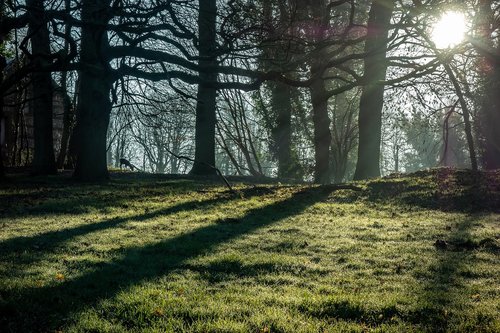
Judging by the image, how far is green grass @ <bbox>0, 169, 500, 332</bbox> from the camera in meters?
4.61

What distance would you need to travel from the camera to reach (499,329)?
13.9 ft

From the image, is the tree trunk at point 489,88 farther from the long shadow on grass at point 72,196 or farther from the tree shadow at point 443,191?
the long shadow on grass at point 72,196

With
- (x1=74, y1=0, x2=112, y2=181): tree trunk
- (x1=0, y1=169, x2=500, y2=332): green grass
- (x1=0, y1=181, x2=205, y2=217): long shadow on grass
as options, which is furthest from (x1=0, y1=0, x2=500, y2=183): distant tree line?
(x1=0, y1=169, x2=500, y2=332): green grass

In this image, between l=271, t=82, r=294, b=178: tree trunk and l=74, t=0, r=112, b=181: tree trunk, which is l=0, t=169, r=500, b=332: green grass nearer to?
l=74, t=0, r=112, b=181: tree trunk

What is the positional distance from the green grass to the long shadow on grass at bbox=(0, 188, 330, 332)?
20 mm

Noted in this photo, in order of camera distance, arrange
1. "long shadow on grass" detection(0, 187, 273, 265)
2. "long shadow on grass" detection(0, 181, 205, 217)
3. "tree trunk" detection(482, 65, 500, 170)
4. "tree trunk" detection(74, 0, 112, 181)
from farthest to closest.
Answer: "tree trunk" detection(482, 65, 500, 170), "tree trunk" detection(74, 0, 112, 181), "long shadow on grass" detection(0, 181, 205, 217), "long shadow on grass" detection(0, 187, 273, 265)

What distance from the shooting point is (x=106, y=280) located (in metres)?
5.89

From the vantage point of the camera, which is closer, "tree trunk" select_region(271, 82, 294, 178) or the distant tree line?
the distant tree line

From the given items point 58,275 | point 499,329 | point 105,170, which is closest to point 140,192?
point 105,170

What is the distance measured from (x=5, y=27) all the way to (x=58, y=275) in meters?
9.57

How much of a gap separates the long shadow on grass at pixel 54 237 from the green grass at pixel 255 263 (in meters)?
0.03

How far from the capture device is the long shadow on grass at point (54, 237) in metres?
7.15

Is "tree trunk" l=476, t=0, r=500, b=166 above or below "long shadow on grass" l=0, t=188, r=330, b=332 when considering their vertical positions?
above

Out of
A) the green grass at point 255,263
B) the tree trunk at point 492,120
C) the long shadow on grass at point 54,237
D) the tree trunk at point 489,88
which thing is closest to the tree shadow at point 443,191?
the green grass at point 255,263
